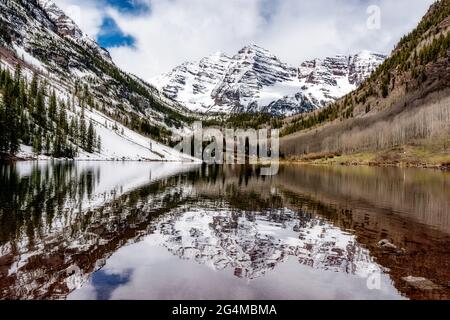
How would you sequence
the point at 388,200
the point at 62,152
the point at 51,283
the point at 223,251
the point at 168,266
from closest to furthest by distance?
the point at 51,283
the point at 168,266
the point at 223,251
the point at 388,200
the point at 62,152

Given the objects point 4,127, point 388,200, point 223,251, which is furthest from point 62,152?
point 223,251

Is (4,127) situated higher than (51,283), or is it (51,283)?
(4,127)

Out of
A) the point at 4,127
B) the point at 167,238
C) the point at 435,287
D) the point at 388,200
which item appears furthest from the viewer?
the point at 4,127

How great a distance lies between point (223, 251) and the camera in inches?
907
